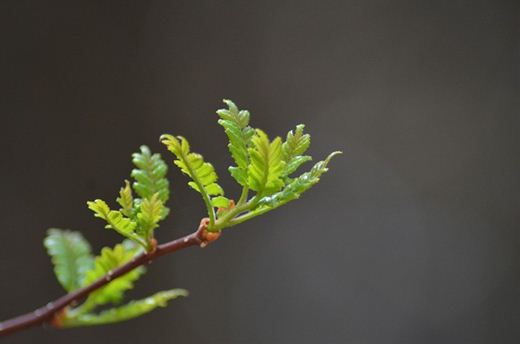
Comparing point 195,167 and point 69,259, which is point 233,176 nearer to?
point 195,167

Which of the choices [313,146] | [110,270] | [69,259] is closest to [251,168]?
[110,270]

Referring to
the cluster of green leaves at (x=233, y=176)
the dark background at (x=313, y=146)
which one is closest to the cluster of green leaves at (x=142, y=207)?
the cluster of green leaves at (x=233, y=176)

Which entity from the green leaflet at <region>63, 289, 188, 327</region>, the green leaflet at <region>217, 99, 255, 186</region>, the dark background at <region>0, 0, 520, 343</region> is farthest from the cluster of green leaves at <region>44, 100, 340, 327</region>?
the dark background at <region>0, 0, 520, 343</region>

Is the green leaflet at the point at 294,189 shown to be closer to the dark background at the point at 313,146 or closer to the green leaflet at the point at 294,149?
the green leaflet at the point at 294,149

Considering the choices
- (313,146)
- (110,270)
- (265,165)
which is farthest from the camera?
(313,146)

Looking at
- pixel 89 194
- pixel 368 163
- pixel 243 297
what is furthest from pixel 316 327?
pixel 89 194

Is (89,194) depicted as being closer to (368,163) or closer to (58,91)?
(58,91)
